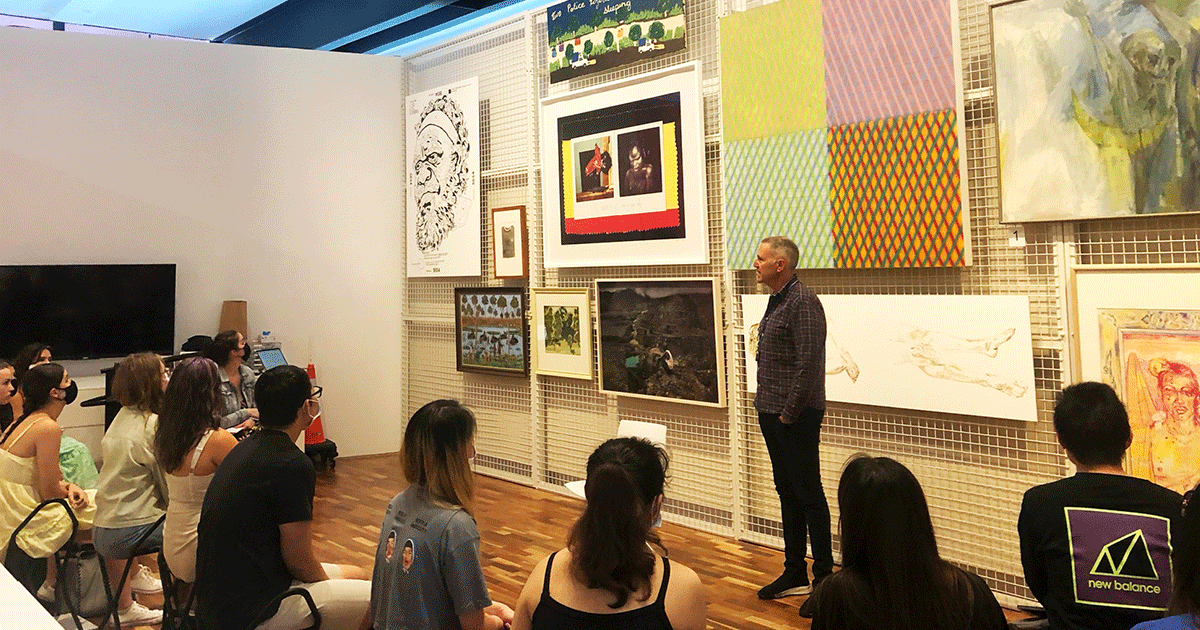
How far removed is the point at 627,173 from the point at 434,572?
4092 millimetres

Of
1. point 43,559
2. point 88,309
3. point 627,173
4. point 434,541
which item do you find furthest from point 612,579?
point 88,309

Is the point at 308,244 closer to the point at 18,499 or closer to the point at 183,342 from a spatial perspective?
the point at 183,342

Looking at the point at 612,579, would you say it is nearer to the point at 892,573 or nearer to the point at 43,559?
the point at 892,573

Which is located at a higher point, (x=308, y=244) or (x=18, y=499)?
(x=308, y=244)

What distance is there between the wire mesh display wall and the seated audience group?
1.89 metres

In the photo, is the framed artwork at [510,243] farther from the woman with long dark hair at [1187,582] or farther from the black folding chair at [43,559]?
the woman with long dark hair at [1187,582]

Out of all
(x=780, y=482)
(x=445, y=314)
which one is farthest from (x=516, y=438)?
(x=780, y=482)

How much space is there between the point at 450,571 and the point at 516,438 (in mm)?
4973

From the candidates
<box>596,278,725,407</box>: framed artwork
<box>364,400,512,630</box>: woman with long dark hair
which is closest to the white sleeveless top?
<box>364,400,512,630</box>: woman with long dark hair

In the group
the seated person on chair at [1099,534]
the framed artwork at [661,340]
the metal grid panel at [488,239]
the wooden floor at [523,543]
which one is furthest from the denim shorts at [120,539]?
the metal grid panel at [488,239]

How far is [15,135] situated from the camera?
7.05m

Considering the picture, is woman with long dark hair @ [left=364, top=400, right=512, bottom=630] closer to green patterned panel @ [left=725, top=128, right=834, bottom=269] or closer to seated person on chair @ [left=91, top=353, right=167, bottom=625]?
seated person on chair @ [left=91, top=353, right=167, bottom=625]

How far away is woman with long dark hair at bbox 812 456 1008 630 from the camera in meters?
1.71

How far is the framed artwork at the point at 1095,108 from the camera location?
3.71 m
